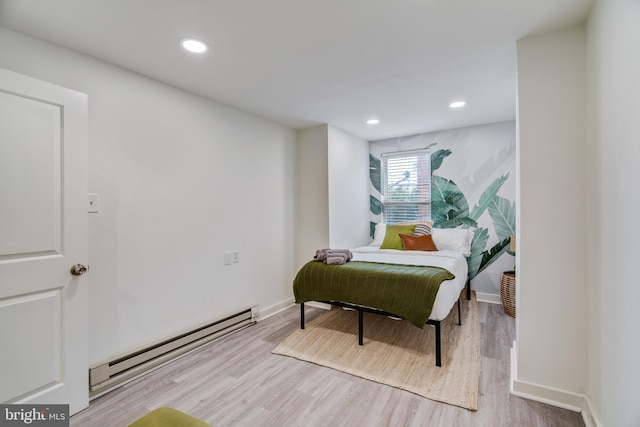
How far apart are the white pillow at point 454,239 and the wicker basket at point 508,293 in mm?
504

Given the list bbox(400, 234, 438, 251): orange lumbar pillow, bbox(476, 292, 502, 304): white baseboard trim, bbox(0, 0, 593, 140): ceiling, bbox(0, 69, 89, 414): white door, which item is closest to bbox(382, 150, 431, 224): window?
bbox(400, 234, 438, 251): orange lumbar pillow

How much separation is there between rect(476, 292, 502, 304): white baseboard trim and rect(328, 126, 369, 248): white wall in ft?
5.76

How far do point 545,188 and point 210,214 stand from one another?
271 cm

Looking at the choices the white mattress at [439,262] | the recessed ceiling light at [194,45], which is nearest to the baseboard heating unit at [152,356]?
the white mattress at [439,262]

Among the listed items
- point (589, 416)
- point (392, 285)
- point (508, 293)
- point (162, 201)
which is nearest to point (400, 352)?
point (392, 285)

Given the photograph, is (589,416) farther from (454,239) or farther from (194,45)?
(194,45)

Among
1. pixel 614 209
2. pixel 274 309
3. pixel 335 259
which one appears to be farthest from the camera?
pixel 274 309

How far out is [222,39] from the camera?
1.85 meters

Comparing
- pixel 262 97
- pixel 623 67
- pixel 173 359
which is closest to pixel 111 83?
pixel 262 97

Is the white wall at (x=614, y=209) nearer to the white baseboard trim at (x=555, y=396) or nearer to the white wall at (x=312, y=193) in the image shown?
the white baseboard trim at (x=555, y=396)

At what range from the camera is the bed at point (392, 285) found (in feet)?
7.68

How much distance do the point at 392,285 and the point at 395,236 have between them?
1.58 m

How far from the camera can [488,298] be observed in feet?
12.7

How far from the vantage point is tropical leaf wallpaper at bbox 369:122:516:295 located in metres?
3.78
